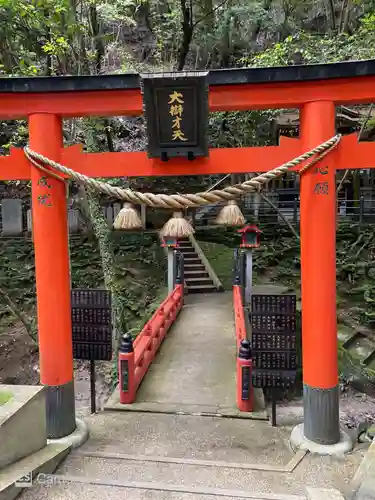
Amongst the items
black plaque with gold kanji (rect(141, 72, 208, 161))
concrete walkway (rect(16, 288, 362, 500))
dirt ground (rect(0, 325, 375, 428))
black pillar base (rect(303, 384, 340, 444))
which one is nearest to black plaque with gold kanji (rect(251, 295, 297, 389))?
black pillar base (rect(303, 384, 340, 444))

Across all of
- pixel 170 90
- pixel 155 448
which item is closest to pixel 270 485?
pixel 155 448

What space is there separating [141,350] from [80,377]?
5.77 meters

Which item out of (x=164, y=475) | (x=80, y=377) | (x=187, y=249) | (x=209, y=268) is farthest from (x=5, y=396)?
(x=187, y=249)

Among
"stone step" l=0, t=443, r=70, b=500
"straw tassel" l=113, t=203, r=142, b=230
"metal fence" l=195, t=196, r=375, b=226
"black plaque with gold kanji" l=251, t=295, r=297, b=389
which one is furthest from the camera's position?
"metal fence" l=195, t=196, r=375, b=226

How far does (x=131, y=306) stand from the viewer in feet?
46.6

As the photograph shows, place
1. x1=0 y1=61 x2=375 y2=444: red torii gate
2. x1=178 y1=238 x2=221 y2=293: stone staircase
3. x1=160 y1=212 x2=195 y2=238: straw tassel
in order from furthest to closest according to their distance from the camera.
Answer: x1=178 y1=238 x2=221 y2=293: stone staircase
x1=160 y1=212 x2=195 y2=238: straw tassel
x1=0 y1=61 x2=375 y2=444: red torii gate

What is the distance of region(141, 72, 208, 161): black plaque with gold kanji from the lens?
419 centimetres

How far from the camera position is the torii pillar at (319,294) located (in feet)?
14.8

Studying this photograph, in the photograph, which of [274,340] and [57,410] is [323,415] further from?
[57,410]

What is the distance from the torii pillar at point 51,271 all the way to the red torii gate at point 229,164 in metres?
0.01

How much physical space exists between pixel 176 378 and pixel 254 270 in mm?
9732

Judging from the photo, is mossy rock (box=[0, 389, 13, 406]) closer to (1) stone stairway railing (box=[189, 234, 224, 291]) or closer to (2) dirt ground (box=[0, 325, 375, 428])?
(2) dirt ground (box=[0, 325, 375, 428])

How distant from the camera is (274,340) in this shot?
17.3 feet

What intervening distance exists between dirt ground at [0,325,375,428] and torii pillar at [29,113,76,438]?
5.12 meters
